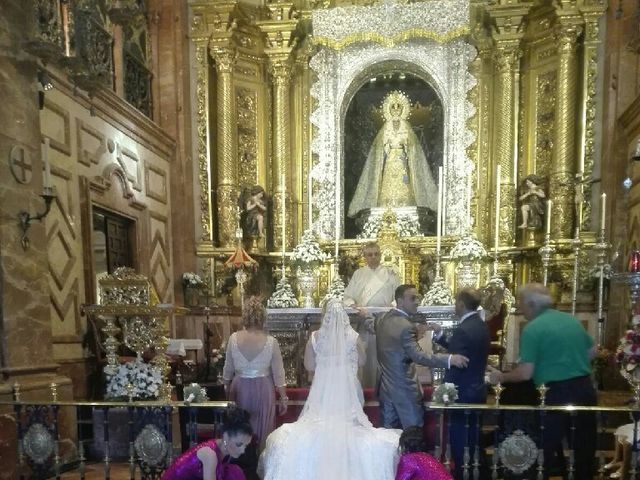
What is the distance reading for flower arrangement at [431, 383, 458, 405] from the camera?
161 inches

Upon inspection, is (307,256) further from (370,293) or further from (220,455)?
(220,455)

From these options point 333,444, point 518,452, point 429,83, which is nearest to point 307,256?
point 333,444

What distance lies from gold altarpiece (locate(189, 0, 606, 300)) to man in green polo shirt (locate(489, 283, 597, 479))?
241 inches

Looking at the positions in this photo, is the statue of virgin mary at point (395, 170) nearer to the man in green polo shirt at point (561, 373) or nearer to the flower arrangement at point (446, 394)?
the man in green polo shirt at point (561, 373)

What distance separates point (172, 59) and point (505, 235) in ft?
22.1

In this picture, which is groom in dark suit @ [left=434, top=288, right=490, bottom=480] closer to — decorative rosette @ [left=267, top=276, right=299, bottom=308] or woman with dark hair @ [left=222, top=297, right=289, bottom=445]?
woman with dark hair @ [left=222, top=297, right=289, bottom=445]

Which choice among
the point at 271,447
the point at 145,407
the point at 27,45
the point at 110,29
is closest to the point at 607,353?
the point at 271,447

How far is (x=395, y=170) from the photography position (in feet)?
37.2

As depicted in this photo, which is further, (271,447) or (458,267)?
(458,267)

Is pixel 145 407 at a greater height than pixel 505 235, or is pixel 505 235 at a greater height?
pixel 505 235

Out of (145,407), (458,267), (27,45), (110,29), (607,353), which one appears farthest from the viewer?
(458,267)

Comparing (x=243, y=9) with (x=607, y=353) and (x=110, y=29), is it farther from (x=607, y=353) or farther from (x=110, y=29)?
(x=607, y=353)

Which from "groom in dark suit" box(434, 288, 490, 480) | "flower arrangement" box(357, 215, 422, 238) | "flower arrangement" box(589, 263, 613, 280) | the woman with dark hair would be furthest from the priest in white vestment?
"flower arrangement" box(357, 215, 422, 238)

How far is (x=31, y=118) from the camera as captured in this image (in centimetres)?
563
